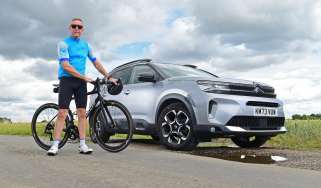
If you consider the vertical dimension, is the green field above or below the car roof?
below

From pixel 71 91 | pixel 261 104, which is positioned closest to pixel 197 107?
pixel 261 104

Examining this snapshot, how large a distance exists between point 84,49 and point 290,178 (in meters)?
3.75

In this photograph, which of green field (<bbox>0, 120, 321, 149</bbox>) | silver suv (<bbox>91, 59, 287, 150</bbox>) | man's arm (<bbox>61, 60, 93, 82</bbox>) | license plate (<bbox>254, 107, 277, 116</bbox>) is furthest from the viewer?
green field (<bbox>0, 120, 321, 149</bbox>)

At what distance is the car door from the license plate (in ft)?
5.89

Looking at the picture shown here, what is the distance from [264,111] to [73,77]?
3.37 metres

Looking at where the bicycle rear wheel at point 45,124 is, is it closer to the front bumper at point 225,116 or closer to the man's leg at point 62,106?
the man's leg at point 62,106

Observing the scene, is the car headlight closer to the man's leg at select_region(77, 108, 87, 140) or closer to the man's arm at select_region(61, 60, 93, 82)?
the man's leg at select_region(77, 108, 87, 140)

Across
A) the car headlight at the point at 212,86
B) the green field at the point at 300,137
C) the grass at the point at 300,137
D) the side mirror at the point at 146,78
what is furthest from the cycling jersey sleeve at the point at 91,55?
the grass at the point at 300,137

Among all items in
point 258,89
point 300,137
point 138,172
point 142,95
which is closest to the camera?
point 138,172

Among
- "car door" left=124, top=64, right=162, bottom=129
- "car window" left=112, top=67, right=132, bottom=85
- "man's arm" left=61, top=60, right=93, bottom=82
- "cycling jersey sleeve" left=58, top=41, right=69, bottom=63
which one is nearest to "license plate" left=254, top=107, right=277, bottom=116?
Answer: "car door" left=124, top=64, right=162, bottom=129

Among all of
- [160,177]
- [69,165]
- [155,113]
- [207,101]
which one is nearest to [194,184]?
[160,177]

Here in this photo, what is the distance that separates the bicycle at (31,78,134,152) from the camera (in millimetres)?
8352

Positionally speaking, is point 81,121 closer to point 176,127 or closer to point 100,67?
point 100,67

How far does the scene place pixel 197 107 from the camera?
28.5 ft
